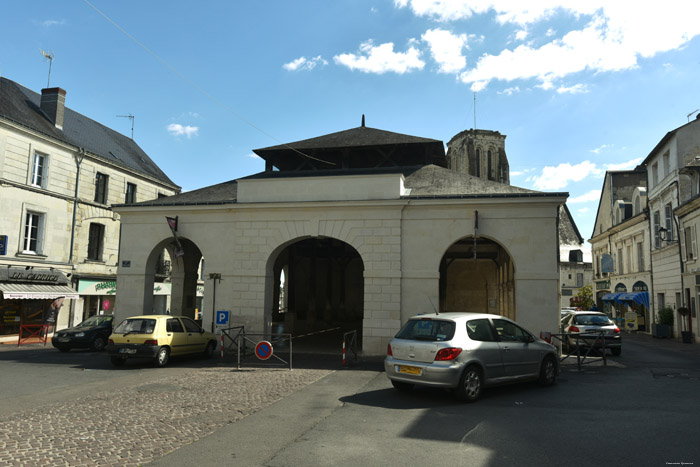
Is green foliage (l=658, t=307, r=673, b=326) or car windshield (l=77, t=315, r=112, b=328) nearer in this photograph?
car windshield (l=77, t=315, r=112, b=328)

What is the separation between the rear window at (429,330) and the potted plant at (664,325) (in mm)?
22870

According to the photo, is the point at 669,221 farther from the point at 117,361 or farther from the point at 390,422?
the point at 117,361

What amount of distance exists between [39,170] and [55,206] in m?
1.82

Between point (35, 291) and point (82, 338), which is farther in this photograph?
point (35, 291)

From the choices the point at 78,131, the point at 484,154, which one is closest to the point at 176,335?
the point at 78,131

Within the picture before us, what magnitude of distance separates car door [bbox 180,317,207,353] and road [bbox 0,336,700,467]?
2837mm

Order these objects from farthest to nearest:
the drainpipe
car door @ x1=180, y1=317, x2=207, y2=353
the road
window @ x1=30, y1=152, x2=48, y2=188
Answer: the drainpipe → window @ x1=30, y1=152, x2=48, y2=188 → car door @ x1=180, y1=317, x2=207, y2=353 → the road

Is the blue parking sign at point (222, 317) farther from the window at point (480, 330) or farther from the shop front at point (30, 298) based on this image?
the shop front at point (30, 298)

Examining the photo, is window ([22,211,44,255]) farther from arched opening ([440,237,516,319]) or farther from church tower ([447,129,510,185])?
church tower ([447,129,510,185])

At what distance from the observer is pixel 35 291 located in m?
22.1

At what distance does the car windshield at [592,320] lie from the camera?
17.1 meters

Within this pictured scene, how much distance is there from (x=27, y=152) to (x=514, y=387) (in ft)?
75.3

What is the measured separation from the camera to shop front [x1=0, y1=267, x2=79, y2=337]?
2130 centimetres


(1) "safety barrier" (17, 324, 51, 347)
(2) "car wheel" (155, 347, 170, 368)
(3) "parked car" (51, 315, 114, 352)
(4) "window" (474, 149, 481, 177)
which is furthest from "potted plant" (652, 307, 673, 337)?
(4) "window" (474, 149, 481, 177)
